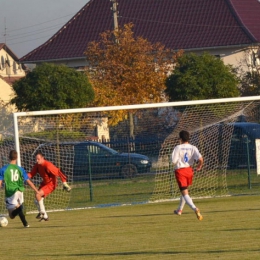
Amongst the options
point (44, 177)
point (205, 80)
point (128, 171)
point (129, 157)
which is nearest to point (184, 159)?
point (44, 177)

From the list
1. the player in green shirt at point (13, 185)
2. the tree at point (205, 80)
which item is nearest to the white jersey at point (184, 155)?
the player in green shirt at point (13, 185)

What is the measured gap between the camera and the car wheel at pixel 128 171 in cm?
2080

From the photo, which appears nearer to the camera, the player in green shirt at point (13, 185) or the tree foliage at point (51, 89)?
the player in green shirt at point (13, 185)

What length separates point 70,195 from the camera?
68.8 feet

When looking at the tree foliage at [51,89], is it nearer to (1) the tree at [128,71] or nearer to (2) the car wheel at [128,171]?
(2) the car wheel at [128,171]

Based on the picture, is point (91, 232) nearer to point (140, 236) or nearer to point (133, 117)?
point (140, 236)

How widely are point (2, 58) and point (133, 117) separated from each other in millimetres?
51674

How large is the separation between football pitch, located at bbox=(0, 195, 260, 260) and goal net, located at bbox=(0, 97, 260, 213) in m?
2.49

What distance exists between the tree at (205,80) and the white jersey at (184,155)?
13022 millimetres

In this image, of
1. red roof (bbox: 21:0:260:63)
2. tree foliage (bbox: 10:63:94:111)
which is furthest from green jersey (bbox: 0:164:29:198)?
red roof (bbox: 21:0:260:63)

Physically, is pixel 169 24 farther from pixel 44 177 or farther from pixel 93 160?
pixel 44 177

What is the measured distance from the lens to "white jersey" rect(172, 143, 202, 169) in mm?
14594

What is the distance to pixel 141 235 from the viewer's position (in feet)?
41.2

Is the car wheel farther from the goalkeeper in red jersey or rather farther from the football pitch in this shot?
the goalkeeper in red jersey
